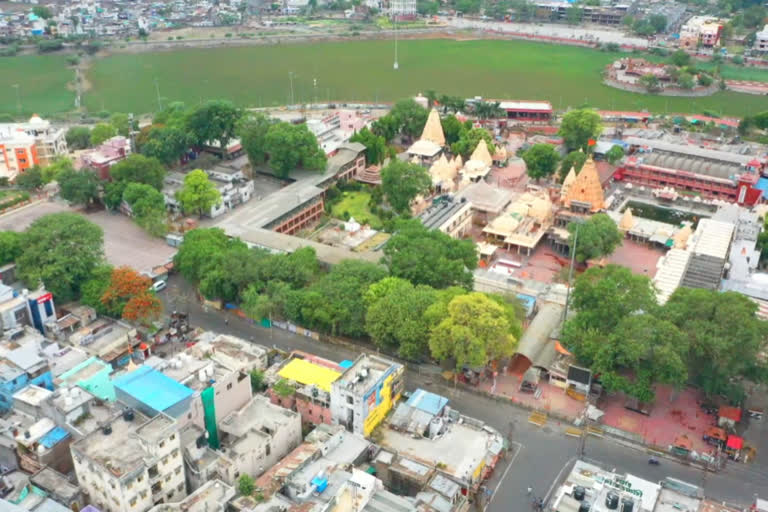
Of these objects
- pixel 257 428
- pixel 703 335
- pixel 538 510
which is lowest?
pixel 538 510

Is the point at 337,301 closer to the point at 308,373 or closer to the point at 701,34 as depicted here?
the point at 308,373

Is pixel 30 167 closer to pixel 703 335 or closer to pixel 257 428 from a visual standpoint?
pixel 257 428

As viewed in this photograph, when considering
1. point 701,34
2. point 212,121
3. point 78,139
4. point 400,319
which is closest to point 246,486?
point 400,319

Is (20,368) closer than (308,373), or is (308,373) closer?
(20,368)

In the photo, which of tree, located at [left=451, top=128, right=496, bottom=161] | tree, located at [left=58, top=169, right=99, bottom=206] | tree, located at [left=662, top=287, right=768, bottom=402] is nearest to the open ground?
tree, located at [left=451, top=128, right=496, bottom=161]

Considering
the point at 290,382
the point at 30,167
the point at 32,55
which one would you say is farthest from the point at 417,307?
the point at 32,55

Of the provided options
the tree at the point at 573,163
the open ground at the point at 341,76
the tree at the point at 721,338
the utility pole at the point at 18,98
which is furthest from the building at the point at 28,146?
the tree at the point at 721,338
